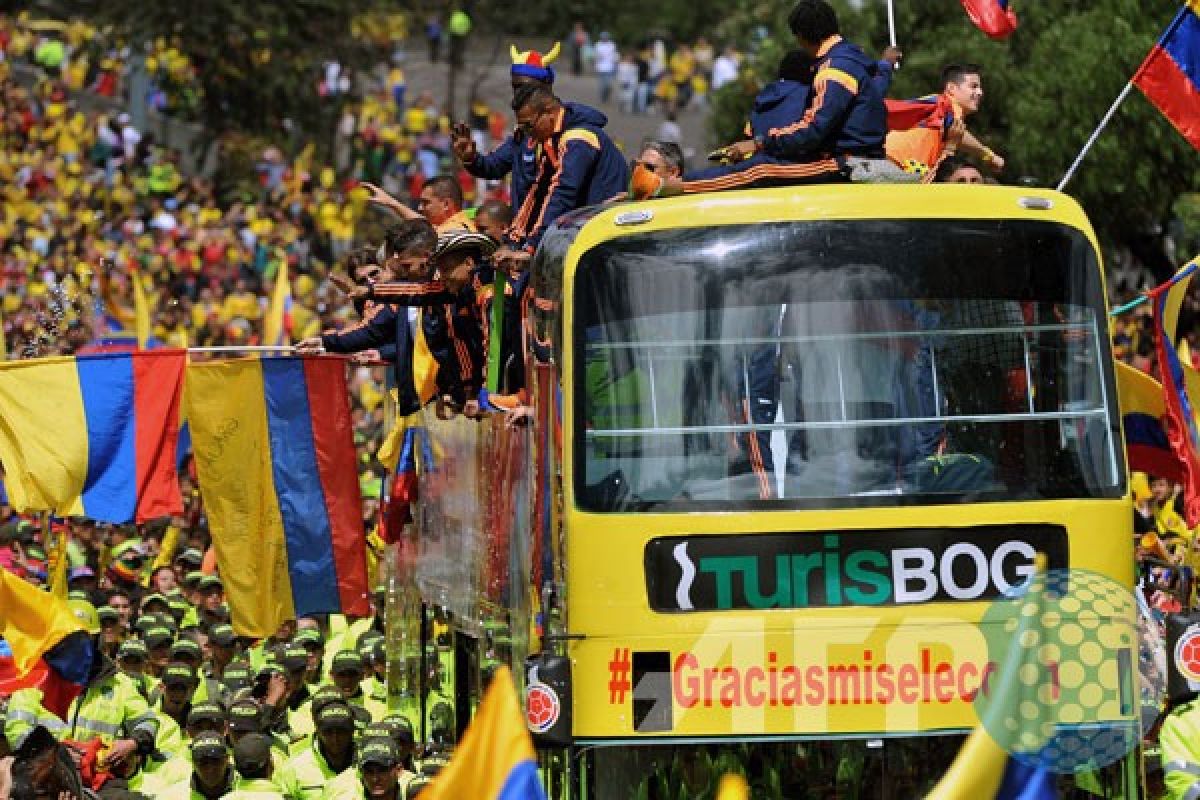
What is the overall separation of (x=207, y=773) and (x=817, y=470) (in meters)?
4.12

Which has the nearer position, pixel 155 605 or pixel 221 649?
pixel 221 649

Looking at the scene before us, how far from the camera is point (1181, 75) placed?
16.3 m

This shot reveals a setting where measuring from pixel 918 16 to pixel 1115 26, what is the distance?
5717 mm

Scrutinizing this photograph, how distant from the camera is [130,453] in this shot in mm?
16734

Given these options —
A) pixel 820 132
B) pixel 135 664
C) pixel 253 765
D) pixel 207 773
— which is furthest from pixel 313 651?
pixel 820 132

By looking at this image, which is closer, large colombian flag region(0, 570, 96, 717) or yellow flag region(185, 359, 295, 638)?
large colombian flag region(0, 570, 96, 717)

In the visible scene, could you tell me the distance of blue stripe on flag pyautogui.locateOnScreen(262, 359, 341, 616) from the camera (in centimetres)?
1661

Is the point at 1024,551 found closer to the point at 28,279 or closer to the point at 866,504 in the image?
the point at 866,504

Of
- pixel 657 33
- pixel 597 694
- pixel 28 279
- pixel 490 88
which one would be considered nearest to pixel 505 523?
pixel 597 694

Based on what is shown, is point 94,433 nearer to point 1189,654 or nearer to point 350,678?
point 350,678

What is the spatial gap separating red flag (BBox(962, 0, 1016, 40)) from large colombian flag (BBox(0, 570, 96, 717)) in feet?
21.4

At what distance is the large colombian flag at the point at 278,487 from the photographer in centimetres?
1638

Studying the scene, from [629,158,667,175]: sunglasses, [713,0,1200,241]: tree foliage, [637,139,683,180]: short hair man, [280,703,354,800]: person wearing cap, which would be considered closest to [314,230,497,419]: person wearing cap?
[637,139,683,180]: short hair man

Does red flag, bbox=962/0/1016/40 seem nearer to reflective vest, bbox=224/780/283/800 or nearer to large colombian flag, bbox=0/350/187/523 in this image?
large colombian flag, bbox=0/350/187/523
